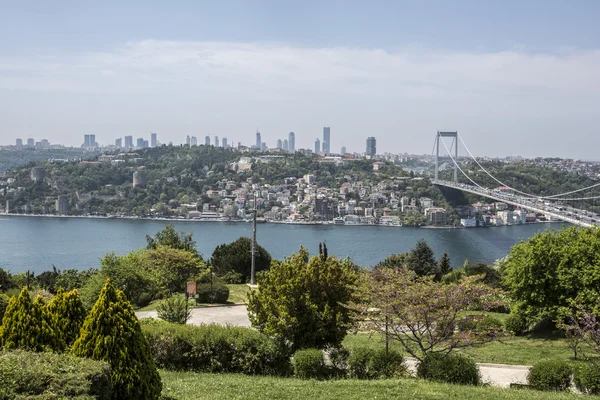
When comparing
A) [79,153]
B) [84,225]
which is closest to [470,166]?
[84,225]

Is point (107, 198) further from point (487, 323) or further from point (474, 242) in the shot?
point (487, 323)

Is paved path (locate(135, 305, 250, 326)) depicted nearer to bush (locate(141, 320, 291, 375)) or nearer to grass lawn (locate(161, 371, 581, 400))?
bush (locate(141, 320, 291, 375))

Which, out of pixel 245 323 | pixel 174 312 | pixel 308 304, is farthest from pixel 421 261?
pixel 308 304

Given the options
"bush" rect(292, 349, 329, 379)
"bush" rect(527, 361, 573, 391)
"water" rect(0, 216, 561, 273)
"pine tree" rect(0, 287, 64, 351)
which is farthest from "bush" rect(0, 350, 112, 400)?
"water" rect(0, 216, 561, 273)

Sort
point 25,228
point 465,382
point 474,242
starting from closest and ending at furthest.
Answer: point 465,382, point 474,242, point 25,228

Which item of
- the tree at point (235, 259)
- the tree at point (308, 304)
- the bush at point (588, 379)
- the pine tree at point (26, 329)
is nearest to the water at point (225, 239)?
the tree at point (235, 259)

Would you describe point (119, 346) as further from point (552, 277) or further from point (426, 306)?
point (552, 277)
